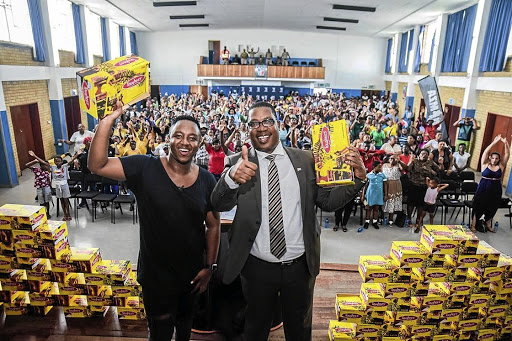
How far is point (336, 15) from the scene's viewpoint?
1630 cm

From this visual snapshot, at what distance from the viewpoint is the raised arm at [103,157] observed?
1.84m

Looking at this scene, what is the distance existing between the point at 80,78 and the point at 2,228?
1.84m

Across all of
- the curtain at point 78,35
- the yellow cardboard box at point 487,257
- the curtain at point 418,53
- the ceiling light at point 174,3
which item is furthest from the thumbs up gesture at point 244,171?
the curtain at point 418,53

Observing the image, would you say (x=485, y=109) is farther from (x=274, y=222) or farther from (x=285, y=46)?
(x=285, y=46)

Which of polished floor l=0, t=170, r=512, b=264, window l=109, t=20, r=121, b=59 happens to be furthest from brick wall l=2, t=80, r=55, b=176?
window l=109, t=20, r=121, b=59

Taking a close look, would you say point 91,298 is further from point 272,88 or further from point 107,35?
point 272,88

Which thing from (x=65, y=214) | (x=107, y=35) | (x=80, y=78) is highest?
(x=107, y=35)

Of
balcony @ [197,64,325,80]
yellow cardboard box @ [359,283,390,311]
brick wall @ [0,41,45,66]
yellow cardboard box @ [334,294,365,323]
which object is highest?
balcony @ [197,64,325,80]

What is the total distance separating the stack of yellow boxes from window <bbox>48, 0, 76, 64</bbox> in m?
12.4

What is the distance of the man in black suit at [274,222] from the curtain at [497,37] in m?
10.5

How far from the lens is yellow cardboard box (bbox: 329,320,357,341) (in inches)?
118

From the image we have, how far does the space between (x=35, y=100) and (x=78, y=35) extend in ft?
14.3

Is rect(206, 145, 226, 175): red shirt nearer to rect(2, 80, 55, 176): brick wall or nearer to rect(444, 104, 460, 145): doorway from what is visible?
rect(2, 80, 55, 176): brick wall

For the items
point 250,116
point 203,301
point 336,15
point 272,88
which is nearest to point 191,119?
point 250,116
